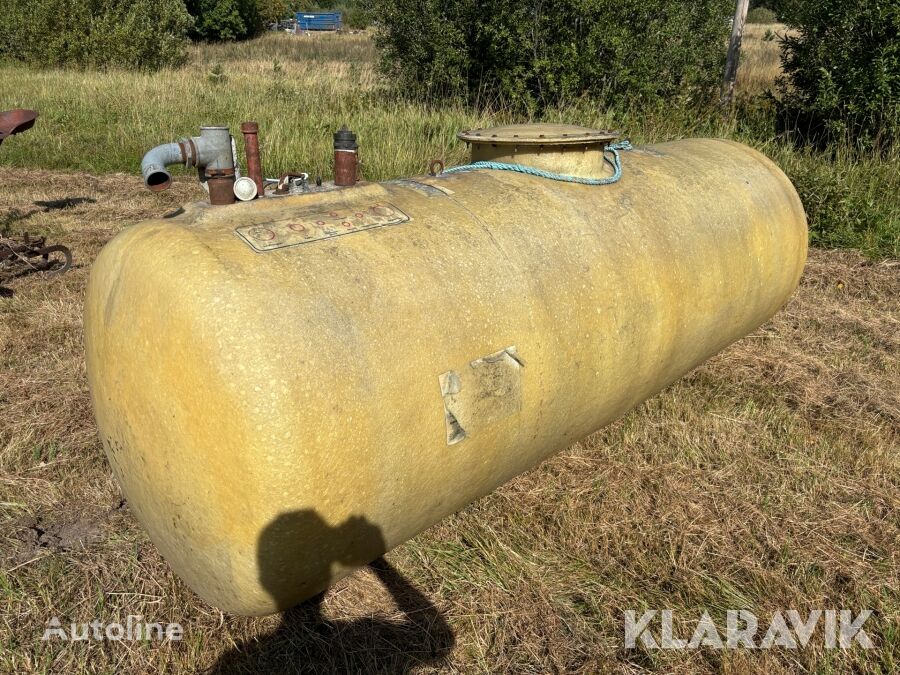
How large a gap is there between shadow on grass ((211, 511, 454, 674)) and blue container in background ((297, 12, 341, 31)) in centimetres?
6100

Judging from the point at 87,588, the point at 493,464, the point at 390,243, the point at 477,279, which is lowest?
the point at 87,588

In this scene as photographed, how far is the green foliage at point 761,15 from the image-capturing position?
2115 inches

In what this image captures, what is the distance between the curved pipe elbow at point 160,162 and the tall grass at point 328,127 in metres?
5.57

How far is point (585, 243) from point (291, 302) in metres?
1.30

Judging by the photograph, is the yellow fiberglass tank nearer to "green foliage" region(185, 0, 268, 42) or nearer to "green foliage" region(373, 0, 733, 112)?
"green foliage" region(373, 0, 733, 112)

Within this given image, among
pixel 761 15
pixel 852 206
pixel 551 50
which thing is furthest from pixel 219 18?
pixel 761 15

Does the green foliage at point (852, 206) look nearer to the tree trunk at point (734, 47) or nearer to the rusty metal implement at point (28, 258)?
the tree trunk at point (734, 47)

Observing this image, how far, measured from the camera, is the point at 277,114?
9664 mm

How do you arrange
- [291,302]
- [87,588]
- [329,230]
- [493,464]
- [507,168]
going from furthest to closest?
1. [507,168]
2. [87,588]
3. [493,464]
4. [329,230]
5. [291,302]

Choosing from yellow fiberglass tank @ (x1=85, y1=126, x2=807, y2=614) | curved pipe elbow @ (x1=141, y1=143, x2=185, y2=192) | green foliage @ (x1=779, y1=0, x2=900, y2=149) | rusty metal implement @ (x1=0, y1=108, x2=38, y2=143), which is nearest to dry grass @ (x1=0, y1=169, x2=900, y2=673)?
yellow fiberglass tank @ (x1=85, y1=126, x2=807, y2=614)

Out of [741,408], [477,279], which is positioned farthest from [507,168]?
[741,408]

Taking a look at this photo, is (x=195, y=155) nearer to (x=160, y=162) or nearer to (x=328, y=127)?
(x=160, y=162)

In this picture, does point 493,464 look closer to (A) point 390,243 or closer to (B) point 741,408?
(A) point 390,243

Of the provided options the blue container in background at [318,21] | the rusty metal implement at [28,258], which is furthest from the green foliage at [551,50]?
the blue container in background at [318,21]
